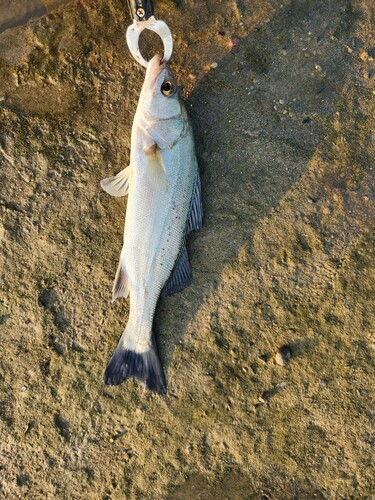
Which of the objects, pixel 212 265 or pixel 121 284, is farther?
pixel 212 265

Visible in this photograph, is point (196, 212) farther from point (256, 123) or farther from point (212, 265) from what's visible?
point (256, 123)

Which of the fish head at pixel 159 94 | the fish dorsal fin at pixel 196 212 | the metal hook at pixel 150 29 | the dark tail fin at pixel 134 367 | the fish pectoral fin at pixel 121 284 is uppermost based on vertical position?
the metal hook at pixel 150 29

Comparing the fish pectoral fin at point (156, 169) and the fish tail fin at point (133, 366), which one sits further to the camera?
the fish tail fin at point (133, 366)

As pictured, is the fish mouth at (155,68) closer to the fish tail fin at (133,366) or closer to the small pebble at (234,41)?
the small pebble at (234,41)

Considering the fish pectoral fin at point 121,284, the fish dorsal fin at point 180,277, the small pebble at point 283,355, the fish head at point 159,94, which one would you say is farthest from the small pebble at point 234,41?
the small pebble at point 283,355

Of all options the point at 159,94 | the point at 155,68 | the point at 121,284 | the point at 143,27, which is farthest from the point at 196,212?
the point at 143,27

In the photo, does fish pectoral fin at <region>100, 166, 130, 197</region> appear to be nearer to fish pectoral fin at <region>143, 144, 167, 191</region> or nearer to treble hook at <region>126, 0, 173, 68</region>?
fish pectoral fin at <region>143, 144, 167, 191</region>
